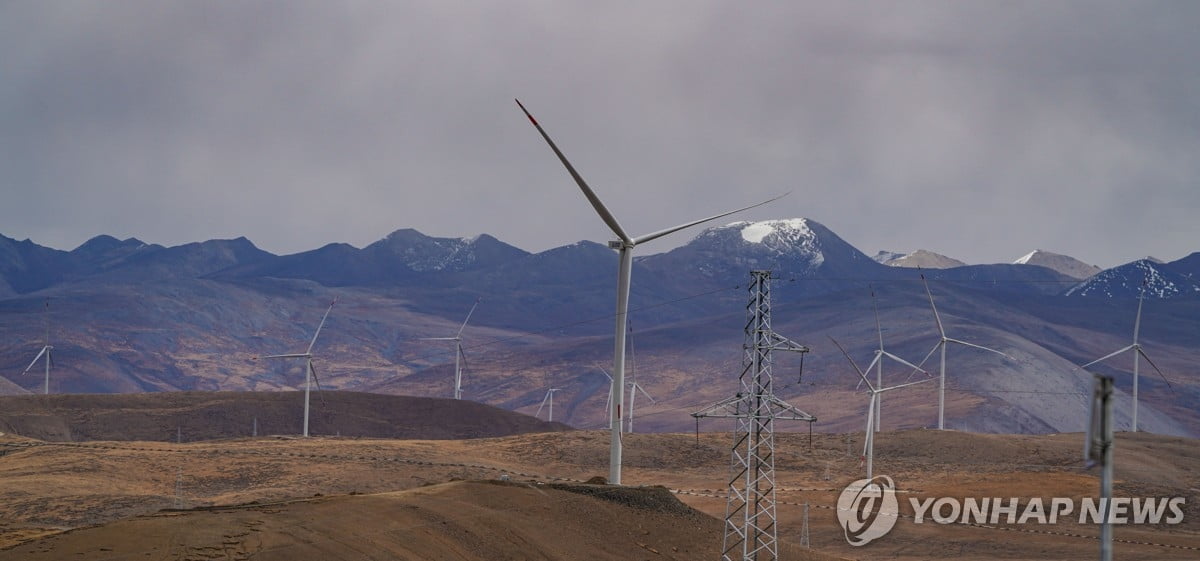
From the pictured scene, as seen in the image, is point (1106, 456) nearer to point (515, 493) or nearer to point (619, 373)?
point (515, 493)

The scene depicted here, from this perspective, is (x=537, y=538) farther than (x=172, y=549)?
Yes

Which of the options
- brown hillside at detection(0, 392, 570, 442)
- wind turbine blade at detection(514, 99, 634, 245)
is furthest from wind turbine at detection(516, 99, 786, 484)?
brown hillside at detection(0, 392, 570, 442)

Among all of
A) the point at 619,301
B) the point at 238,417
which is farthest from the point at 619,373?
the point at 238,417

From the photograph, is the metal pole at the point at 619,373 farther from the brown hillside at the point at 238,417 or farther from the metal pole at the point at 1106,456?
the brown hillside at the point at 238,417

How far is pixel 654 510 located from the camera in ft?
172

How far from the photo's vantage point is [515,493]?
49.8 metres

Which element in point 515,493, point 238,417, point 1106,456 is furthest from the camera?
point 238,417

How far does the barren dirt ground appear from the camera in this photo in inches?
1550

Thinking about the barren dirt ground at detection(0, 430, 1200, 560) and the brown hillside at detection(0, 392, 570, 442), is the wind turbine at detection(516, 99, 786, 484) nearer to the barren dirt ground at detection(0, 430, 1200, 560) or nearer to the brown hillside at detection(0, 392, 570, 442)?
the barren dirt ground at detection(0, 430, 1200, 560)

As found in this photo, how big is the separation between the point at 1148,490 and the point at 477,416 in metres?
96.5

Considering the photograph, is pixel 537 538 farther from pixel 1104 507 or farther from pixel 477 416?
pixel 477 416

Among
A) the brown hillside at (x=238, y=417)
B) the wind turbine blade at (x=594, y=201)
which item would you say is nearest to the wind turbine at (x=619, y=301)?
the wind turbine blade at (x=594, y=201)

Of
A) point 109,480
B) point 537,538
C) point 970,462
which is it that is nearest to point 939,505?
point 970,462

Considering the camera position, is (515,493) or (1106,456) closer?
(1106,456)
